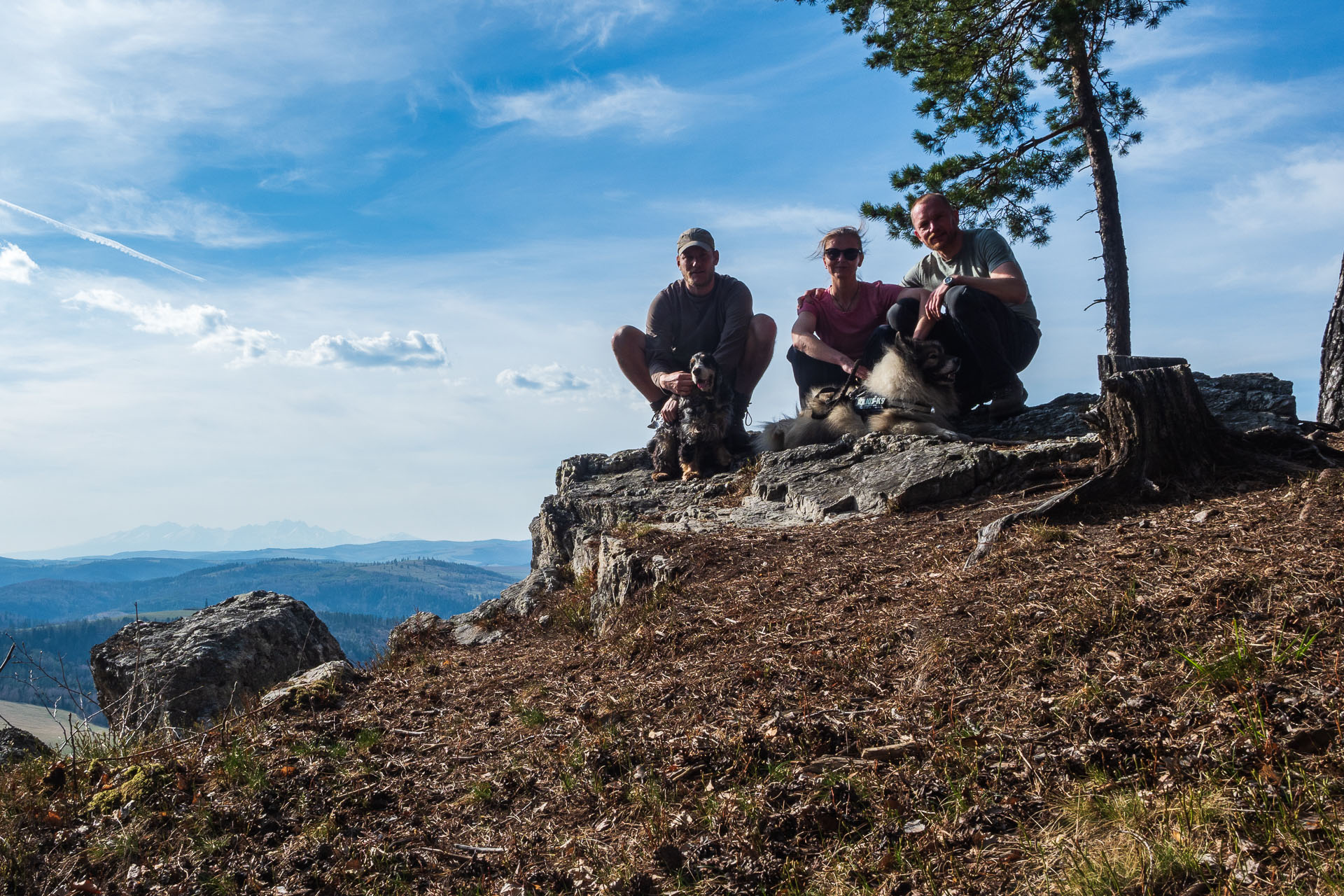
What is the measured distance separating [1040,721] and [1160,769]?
0.39 meters

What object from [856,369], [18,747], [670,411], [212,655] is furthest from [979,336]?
[18,747]

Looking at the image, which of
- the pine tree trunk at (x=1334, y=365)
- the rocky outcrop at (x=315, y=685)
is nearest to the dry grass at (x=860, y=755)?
the rocky outcrop at (x=315, y=685)

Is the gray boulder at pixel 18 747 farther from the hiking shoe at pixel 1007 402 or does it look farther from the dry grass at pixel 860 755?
the hiking shoe at pixel 1007 402

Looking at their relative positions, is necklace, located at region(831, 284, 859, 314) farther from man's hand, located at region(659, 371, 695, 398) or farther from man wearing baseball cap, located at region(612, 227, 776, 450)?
man's hand, located at region(659, 371, 695, 398)

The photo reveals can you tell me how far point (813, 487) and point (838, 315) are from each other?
1.95 m

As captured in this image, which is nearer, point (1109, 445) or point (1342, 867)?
point (1342, 867)

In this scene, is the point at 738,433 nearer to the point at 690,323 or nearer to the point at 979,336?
the point at 690,323

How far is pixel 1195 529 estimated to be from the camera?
3957 mm

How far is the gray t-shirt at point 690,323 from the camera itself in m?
8.20

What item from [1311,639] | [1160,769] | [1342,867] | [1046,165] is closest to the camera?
[1342,867]

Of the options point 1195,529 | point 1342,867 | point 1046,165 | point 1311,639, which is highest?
point 1046,165

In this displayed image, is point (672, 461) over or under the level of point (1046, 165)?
under

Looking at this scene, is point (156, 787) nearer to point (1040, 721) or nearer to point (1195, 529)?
point (1040, 721)

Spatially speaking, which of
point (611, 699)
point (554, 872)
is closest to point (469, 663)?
point (611, 699)
